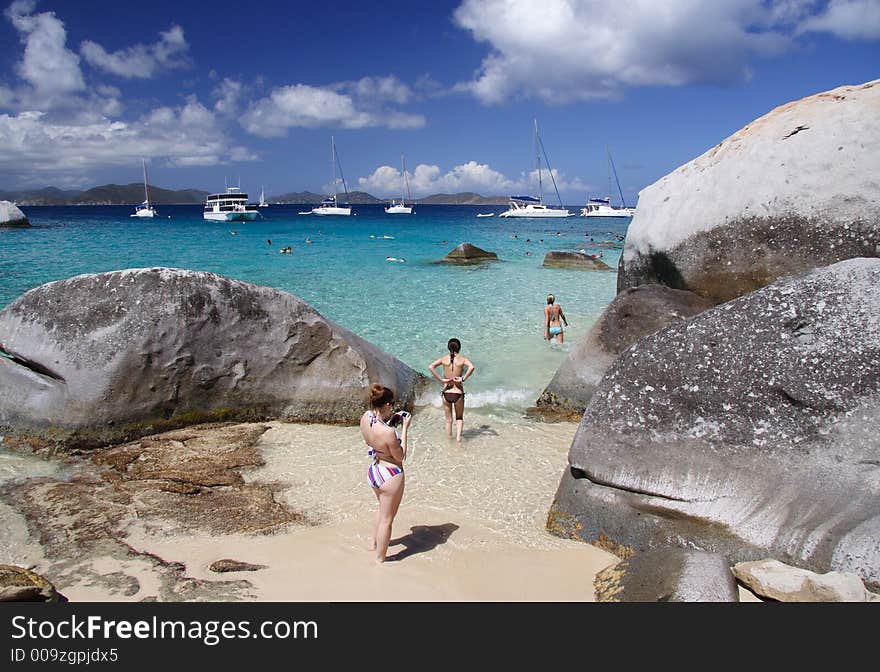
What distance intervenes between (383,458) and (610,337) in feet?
15.2

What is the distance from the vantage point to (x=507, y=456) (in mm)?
7207

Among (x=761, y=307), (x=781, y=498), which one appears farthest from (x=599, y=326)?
(x=781, y=498)

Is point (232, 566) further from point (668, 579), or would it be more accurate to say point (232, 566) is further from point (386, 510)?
point (668, 579)

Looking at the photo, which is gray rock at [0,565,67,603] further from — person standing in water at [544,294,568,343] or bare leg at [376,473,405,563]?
person standing in water at [544,294,568,343]

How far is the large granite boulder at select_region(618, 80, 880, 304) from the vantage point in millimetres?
7047

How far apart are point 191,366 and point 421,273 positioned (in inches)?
723

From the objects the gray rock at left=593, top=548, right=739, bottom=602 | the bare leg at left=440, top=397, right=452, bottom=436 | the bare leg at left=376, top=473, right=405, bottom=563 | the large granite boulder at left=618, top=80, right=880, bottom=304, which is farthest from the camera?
the bare leg at left=440, top=397, right=452, bottom=436

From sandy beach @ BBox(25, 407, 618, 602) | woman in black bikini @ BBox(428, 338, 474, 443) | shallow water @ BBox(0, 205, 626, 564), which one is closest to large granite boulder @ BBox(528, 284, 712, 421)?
shallow water @ BBox(0, 205, 626, 564)

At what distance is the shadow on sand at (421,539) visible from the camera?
A: 16.1 feet

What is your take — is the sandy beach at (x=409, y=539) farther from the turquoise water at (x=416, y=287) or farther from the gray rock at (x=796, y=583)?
the turquoise water at (x=416, y=287)

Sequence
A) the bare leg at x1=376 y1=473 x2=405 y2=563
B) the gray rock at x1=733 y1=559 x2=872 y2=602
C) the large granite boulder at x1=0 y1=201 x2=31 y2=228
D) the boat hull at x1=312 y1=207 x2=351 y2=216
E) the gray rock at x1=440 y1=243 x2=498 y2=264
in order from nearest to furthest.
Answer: the gray rock at x1=733 y1=559 x2=872 y2=602 → the bare leg at x1=376 y1=473 x2=405 y2=563 → the gray rock at x1=440 y1=243 x2=498 y2=264 → the large granite boulder at x1=0 y1=201 x2=31 y2=228 → the boat hull at x1=312 y1=207 x2=351 y2=216

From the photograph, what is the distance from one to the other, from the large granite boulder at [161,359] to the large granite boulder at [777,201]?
4.71 m

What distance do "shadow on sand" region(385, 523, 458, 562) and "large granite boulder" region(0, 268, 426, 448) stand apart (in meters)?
3.01

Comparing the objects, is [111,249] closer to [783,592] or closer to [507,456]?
[507,456]
